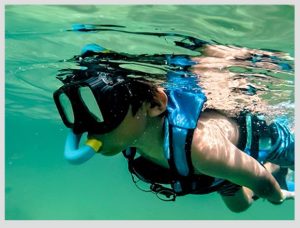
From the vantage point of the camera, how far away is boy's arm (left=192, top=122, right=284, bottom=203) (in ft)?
19.3

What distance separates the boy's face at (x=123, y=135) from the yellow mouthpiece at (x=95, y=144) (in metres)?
0.09

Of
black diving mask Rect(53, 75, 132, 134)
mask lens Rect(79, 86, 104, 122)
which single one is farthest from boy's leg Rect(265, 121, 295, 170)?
mask lens Rect(79, 86, 104, 122)

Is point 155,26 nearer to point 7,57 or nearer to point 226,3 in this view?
point 226,3

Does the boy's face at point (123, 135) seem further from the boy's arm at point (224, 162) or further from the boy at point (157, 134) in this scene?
the boy's arm at point (224, 162)

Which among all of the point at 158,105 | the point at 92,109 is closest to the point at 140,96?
the point at 158,105

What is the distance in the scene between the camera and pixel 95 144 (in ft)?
17.8

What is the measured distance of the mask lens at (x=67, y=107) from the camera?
233 inches

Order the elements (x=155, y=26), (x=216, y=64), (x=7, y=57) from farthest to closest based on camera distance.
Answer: (x=7, y=57) → (x=216, y=64) → (x=155, y=26)

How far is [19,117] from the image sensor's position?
3319 cm

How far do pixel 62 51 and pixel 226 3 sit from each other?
5114 millimetres

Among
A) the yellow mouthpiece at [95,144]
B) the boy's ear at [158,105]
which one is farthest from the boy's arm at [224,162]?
the yellow mouthpiece at [95,144]

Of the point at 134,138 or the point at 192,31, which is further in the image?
A: the point at 192,31

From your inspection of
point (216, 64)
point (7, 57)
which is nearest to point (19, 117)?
point (7, 57)

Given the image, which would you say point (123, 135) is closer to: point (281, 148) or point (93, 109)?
point (93, 109)
